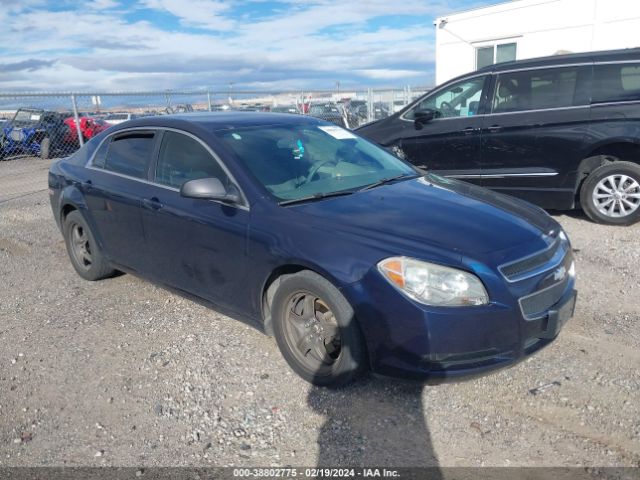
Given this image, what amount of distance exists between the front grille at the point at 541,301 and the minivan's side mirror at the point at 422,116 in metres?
4.38

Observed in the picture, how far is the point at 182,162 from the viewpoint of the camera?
161 inches

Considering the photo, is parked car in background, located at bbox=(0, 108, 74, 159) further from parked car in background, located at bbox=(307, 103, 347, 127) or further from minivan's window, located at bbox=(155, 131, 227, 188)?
minivan's window, located at bbox=(155, 131, 227, 188)

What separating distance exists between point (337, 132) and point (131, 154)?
1.71m

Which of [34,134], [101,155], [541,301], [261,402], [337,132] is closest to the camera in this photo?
[541,301]

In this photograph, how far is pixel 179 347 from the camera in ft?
12.9

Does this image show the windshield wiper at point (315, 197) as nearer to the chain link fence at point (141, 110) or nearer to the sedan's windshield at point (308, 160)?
the sedan's windshield at point (308, 160)

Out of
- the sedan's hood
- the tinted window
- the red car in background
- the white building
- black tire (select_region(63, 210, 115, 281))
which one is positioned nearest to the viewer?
the sedan's hood

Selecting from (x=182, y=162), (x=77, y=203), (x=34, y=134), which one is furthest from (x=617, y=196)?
(x=34, y=134)

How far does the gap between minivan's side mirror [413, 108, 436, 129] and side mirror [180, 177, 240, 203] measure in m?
4.32

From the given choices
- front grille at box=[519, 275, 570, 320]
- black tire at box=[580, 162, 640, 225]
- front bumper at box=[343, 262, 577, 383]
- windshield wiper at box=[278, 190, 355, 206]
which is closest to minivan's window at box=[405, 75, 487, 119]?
black tire at box=[580, 162, 640, 225]

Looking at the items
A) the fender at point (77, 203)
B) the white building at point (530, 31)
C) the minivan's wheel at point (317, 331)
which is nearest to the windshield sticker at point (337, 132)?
the minivan's wheel at point (317, 331)

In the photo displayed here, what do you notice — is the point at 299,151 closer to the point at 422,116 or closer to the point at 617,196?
the point at 422,116

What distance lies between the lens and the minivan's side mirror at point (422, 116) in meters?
7.26

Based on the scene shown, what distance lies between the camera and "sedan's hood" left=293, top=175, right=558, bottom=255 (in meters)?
3.05
